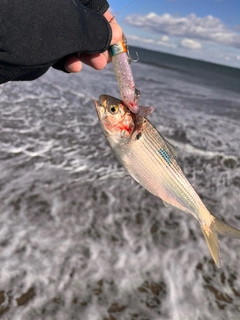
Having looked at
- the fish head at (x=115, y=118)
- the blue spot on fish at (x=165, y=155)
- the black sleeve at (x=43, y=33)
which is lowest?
the blue spot on fish at (x=165, y=155)

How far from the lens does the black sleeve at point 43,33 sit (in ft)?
6.14

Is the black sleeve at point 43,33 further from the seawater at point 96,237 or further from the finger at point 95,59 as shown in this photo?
the seawater at point 96,237

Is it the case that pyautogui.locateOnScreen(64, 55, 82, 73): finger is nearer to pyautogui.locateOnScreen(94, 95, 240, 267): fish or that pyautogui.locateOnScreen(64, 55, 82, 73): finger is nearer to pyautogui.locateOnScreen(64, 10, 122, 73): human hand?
pyautogui.locateOnScreen(64, 10, 122, 73): human hand

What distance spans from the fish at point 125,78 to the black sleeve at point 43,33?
0.09 metres

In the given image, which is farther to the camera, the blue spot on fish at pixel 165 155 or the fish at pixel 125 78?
the blue spot on fish at pixel 165 155

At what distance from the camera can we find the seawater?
3.50 meters

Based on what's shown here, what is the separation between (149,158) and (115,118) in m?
0.36

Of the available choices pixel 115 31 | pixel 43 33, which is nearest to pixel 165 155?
pixel 115 31

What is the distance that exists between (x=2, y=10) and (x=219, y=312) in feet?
10.6

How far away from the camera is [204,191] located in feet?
19.3

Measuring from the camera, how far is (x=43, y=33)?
2.00 m

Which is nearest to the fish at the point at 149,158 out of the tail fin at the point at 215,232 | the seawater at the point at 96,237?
the tail fin at the point at 215,232

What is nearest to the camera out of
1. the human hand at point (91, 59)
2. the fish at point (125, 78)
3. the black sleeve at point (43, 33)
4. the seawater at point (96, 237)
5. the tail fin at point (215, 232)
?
the black sleeve at point (43, 33)

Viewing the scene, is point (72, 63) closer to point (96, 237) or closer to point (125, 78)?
point (125, 78)
